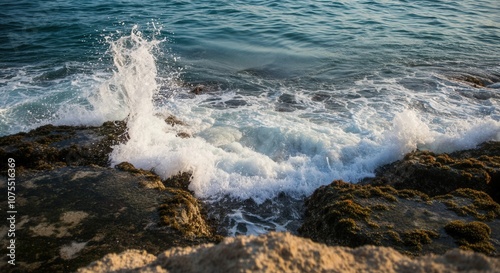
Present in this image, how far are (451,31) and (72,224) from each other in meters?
25.3

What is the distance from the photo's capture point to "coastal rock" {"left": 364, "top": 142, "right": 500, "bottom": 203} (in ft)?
27.5

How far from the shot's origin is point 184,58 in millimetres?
20031

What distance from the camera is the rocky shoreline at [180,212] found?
6.00 metres

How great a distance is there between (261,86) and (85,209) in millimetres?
11135

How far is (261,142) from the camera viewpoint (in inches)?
485

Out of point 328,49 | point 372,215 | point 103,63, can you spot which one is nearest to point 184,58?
point 103,63

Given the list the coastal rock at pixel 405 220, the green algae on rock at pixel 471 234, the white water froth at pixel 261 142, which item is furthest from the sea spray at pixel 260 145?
the green algae on rock at pixel 471 234

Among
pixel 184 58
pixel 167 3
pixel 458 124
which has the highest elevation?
pixel 167 3

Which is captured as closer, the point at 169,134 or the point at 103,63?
the point at 169,134

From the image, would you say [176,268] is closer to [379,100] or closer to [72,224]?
[72,224]

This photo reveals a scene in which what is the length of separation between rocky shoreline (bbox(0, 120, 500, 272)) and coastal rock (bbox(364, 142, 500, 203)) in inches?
0.9

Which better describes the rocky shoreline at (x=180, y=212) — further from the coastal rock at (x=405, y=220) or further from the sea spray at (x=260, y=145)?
the sea spray at (x=260, y=145)

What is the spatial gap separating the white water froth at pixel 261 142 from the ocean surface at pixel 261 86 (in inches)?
1.9

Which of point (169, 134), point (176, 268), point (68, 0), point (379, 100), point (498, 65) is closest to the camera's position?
point (176, 268)
